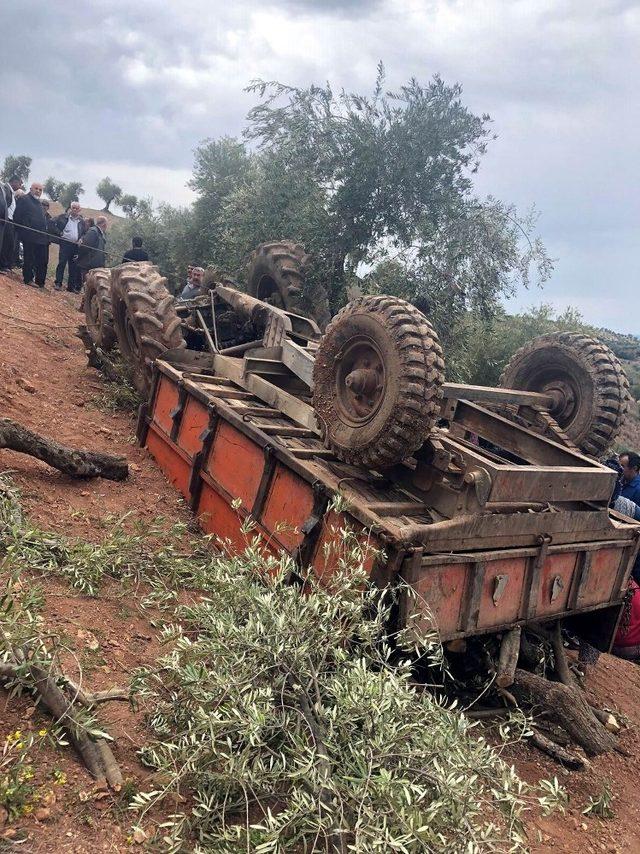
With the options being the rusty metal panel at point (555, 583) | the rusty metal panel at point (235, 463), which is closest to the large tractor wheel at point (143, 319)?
the rusty metal panel at point (235, 463)

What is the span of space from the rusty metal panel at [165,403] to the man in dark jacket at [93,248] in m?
8.18

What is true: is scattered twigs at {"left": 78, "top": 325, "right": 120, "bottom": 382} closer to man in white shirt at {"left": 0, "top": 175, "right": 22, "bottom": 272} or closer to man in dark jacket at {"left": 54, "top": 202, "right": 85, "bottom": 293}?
man in white shirt at {"left": 0, "top": 175, "right": 22, "bottom": 272}

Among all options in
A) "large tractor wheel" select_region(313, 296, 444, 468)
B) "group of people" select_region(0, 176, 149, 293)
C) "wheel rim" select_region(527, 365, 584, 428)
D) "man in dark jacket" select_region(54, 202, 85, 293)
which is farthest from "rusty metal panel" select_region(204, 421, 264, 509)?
"man in dark jacket" select_region(54, 202, 85, 293)

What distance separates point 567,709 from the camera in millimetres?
4547

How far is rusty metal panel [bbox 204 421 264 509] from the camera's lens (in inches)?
196

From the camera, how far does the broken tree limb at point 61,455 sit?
532 centimetres

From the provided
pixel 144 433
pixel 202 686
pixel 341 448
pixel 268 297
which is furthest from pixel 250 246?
pixel 202 686

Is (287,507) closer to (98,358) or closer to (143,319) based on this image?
(143,319)

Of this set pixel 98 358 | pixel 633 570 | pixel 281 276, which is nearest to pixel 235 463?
pixel 633 570

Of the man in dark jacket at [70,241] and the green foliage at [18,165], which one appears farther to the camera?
the green foliage at [18,165]

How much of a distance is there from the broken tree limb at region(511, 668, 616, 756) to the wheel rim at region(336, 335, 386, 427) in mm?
2106

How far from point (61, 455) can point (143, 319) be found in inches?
90.2

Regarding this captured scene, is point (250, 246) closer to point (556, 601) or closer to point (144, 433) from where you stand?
point (144, 433)

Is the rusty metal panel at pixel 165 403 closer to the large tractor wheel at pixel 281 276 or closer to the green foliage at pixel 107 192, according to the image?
the large tractor wheel at pixel 281 276
